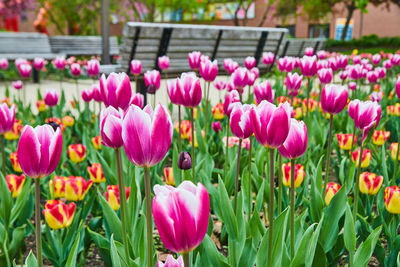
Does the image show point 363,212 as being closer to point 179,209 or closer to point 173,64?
point 179,209

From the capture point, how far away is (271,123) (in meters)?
1.10

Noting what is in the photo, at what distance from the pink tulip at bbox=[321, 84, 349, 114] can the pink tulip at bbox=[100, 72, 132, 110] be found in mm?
752

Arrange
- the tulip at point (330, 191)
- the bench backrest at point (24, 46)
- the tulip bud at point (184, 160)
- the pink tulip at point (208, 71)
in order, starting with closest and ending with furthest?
the tulip bud at point (184, 160)
the tulip at point (330, 191)
the pink tulip at point (208, 71)
the bench backrest at point (24, 46)

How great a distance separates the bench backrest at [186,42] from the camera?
5348mm

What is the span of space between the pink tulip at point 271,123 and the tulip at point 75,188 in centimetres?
115

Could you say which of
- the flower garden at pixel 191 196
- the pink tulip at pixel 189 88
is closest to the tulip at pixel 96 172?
the flower garden at pixel 191 196

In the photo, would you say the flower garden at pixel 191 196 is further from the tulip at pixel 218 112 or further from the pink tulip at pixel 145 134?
the tulip at pixel 218 112

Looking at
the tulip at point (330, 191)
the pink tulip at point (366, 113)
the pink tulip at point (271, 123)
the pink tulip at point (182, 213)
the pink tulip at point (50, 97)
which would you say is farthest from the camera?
the pink tulip at point (50, 97)

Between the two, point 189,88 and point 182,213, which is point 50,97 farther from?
point 182,213

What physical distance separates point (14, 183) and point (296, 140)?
1489 mm

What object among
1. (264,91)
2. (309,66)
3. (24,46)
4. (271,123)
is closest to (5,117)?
(264,91)

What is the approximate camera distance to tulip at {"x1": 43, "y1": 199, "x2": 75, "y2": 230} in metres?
1.73

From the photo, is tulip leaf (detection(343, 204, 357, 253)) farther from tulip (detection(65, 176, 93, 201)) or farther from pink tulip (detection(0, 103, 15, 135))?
pink tulip (detection(0, 103, 15, 135))

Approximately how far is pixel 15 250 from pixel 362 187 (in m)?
1.56
